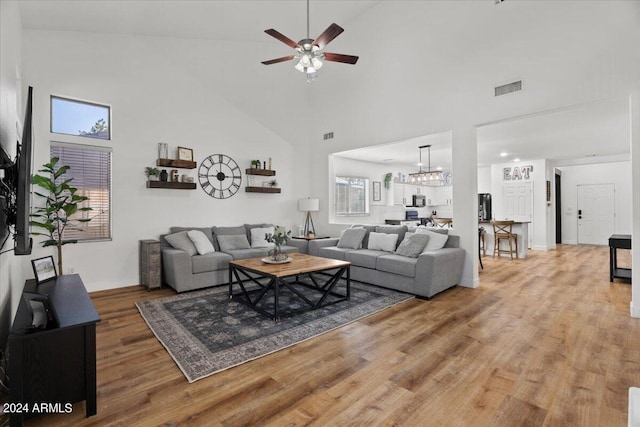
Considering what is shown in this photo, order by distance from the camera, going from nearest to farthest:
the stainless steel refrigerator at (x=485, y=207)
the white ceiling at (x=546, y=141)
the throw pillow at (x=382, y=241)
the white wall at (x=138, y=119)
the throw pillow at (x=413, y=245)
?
the white wall at (x=138, y=119), the throw pillow at (x=413, y=245), the white ceiling at (x=546, y=141), the throw pillow at (x=382, y=241), the stainless steel refrigerator at (x=485, y=207)

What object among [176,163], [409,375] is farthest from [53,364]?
[176,163]

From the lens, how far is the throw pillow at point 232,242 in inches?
209

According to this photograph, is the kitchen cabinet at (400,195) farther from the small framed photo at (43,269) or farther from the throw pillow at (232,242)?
the small framed photo at (43,269)

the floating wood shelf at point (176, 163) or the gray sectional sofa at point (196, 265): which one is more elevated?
the floating wood shelf at point (176, 163)

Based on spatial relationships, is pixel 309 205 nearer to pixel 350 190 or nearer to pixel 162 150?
pixel 350 190

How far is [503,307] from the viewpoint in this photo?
12.2 ft

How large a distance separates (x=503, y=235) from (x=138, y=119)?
25.9 ft

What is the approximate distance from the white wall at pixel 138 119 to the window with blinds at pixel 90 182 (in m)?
0.11

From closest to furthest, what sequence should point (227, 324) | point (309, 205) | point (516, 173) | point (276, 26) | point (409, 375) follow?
point (409, 375)
point (227, 324)
point (276, 26)
point (309, 205)
point (516, 173)

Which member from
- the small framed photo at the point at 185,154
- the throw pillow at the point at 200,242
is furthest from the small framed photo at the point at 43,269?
the small framed photo at the point at 185,154

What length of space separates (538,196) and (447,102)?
611 centimetres

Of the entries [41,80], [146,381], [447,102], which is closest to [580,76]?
[447,102]

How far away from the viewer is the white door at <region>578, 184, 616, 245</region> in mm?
9070

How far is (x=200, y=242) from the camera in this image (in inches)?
190
